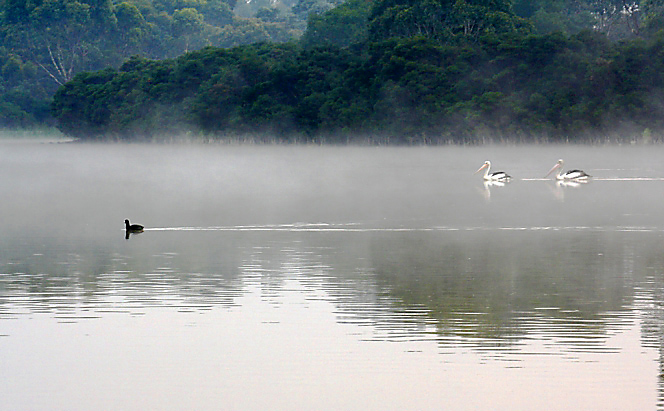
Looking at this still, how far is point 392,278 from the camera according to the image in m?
12.9

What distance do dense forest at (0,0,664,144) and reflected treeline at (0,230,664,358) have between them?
46.4m

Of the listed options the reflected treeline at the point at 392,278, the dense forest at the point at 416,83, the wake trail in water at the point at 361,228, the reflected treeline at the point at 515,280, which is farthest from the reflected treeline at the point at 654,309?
the dense forest at the point at 416,83

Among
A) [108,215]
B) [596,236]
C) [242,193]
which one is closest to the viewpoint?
[596,236]

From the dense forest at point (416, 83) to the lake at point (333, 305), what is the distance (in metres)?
39.6

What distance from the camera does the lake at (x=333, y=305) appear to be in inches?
312

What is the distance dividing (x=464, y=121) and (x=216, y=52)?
22.6 meters

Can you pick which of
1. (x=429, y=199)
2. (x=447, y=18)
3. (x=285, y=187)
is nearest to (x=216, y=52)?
(x=447, y=18)

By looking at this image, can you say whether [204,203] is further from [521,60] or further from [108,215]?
[521,60]

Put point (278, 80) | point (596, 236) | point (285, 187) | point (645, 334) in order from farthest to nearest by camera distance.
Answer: point (278, 80)
point (285, 187)
point (596, 236)
point (645, 334)

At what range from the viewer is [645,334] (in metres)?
9.47

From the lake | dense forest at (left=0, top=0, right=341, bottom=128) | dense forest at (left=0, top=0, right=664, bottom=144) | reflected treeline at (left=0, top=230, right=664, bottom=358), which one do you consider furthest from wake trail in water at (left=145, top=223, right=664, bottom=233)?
dense forest at (left=0, top=0, right=341, bottom=128)

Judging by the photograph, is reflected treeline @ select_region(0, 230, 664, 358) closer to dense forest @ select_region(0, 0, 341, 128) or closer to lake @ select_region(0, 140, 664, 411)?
lake @ select_region(0, 140, 664, 411)

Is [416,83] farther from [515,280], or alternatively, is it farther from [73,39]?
[515,280]

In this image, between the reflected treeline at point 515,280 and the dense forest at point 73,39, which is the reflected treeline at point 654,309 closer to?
the reflected treeline at point 515,280
